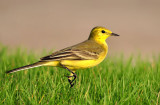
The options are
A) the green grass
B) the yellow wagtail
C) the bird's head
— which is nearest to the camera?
the green grass

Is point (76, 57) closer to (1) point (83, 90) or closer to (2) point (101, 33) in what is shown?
(1) point (83, 90)

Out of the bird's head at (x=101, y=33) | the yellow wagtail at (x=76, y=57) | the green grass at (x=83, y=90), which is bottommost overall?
the green grass at (x=83, y=90)

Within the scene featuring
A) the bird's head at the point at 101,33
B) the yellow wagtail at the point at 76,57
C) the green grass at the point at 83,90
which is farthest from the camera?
the bird's head at the point at 101,33

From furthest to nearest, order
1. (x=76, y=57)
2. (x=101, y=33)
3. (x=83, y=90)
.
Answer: (x=101, y=33), (x=76, y=57), (x=83, y=90)

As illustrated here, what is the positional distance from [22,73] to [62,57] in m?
1.47

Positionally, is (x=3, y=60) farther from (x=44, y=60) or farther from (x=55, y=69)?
(x=44, y=60)

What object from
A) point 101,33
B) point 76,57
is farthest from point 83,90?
point 101,33

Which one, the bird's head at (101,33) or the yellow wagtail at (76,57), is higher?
the bird's head at (101,33)

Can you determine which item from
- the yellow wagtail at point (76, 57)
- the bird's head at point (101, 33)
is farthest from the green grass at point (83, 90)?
the bird's head at point (101, 33)

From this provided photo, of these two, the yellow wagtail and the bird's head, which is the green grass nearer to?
the yellow wagtail

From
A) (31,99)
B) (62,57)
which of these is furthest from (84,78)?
(31,99)

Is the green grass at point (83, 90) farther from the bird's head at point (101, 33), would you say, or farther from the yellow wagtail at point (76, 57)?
the bird's head at point (101, 33)

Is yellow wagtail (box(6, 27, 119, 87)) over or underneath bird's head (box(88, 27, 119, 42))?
underneath

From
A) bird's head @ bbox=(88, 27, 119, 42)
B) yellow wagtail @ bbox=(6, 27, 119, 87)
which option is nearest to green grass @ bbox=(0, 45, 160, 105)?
yellow wagtail @ bbox=(6, 27, 119, 87)
